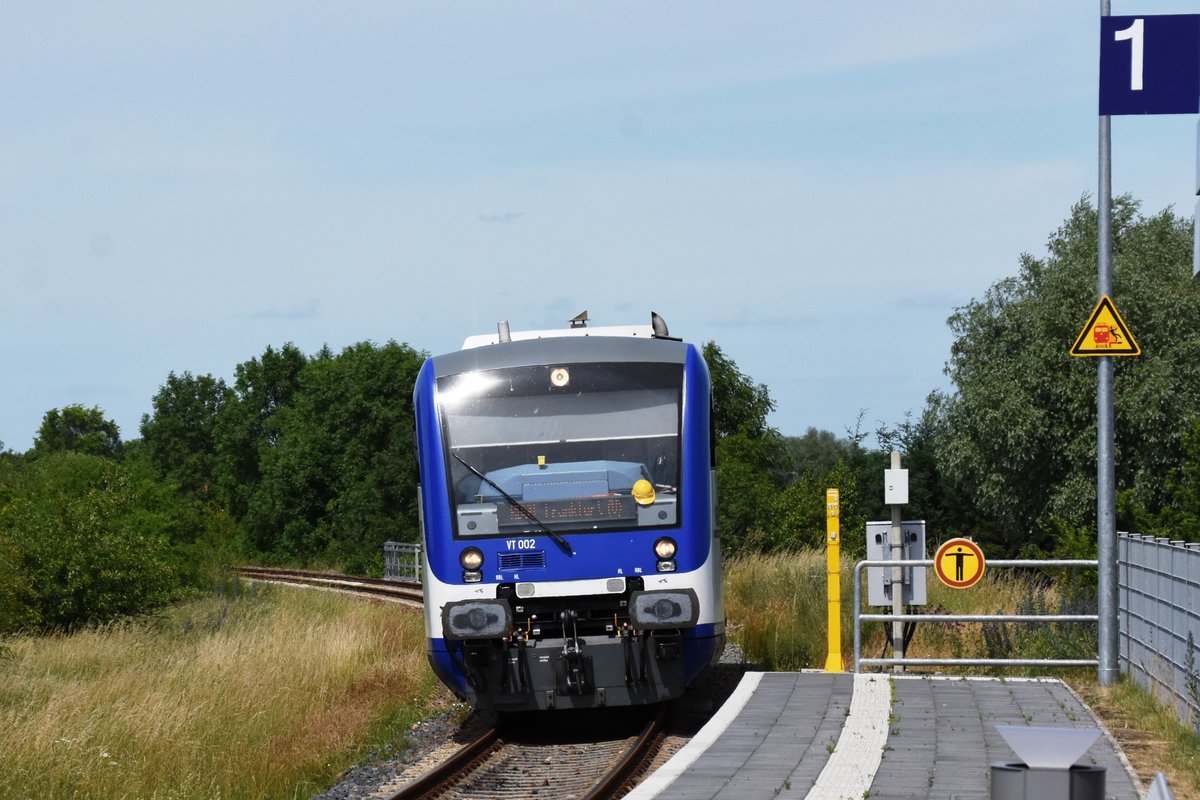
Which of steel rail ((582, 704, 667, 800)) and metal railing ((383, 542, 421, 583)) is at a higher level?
steel rail ((582, 704, 667, 800))

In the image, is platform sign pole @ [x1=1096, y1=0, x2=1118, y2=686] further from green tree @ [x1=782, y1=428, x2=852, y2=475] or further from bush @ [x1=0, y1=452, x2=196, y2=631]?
green tree @ [x1=782, y1=428, x2=852, y2=475]

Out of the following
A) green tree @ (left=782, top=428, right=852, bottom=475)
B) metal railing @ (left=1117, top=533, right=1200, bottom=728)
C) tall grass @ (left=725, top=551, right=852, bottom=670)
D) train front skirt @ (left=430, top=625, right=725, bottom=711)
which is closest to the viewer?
metal railing @ (left=1117, top=533, right=1200, bottom=728)

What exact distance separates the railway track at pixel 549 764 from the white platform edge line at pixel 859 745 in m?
1.49

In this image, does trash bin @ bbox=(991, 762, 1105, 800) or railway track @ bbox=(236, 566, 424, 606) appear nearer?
trash bin @ bbox=(991, 762, 1105, 800)

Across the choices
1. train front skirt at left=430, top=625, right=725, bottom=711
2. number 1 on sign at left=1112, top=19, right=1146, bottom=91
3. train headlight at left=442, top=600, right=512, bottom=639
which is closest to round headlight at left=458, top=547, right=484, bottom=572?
train headlight at left=442, top=600, right=512, bottom=639

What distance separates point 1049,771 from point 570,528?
6765 millimetres

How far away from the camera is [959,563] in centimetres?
1317

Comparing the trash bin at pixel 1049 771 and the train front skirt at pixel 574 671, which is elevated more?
the trash bin at pixel 1049 771

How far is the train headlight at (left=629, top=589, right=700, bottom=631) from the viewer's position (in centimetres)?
1162

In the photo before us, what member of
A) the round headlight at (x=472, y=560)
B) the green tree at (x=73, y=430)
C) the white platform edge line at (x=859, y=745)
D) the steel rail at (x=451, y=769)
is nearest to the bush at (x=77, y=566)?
the steel rail at (x=451, y=769)

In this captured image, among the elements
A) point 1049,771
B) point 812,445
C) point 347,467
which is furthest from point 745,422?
point 812,445

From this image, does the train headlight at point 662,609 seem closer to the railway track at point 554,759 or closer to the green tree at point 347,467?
the railway track at point 554,759

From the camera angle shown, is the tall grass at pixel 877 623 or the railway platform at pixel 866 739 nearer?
the railway platform at pixel 866 739

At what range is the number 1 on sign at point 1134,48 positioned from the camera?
41.5ft
